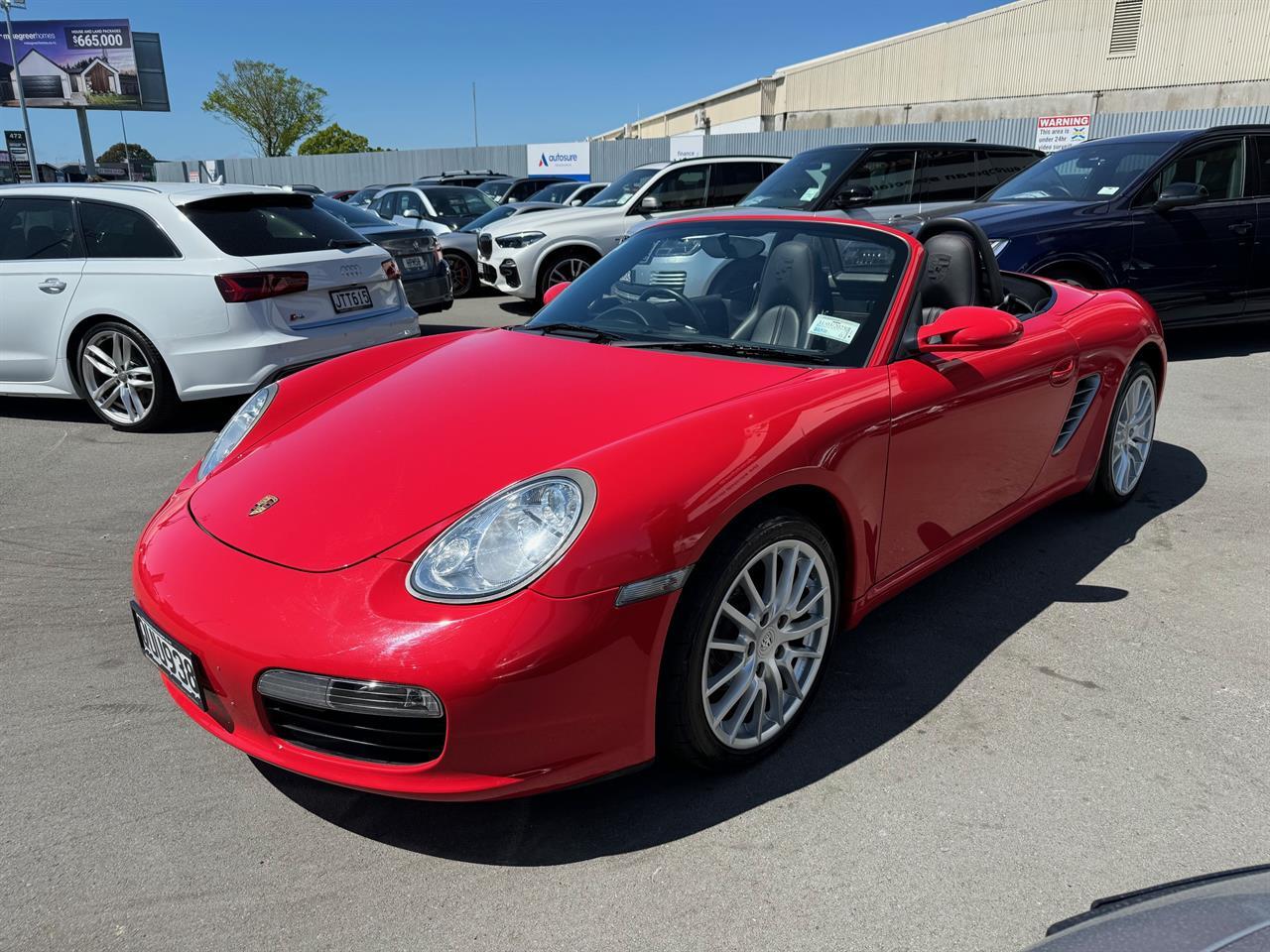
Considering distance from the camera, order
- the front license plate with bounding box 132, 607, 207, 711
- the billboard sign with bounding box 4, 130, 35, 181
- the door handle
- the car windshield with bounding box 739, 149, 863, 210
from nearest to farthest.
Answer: the front license plate with bounding box 132, 607, 207, 711 → the door handle → the car windshield with bounding box 739, 149, 863, 210 → the billboard sign with bounding box 4, 130, 35, 181

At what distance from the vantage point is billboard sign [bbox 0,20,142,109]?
50969mm

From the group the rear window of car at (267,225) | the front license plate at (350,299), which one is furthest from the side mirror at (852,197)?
the front license plate at (350,299)

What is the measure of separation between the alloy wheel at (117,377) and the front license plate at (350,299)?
1.14 meters

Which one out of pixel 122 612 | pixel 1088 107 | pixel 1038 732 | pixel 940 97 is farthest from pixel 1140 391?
pixel 940 97

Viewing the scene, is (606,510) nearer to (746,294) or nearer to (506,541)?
(506,541)

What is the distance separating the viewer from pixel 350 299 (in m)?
6.02

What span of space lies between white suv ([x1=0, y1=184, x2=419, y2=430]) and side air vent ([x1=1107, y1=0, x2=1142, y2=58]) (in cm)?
3540

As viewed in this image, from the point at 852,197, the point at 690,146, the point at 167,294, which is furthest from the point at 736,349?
the point at 690,146

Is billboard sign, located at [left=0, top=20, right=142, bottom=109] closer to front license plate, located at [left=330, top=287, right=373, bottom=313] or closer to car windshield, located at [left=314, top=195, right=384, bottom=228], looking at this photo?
car windshield, located at [left=314, top=195, right=384, bottom=228]

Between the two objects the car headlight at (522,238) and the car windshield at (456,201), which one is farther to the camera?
the car windshield at (456,201)

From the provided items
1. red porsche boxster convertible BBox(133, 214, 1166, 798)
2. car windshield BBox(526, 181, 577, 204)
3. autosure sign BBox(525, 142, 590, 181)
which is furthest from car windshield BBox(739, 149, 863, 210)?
autosure sign BBox(525, 142, 590, 181)

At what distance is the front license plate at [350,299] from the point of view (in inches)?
233

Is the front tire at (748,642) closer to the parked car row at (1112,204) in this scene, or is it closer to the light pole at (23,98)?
the parked car row at (1112,204)

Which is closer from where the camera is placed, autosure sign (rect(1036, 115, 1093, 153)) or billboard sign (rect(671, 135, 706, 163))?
autosure sign (rect(1036, 115, 1093, 153))
